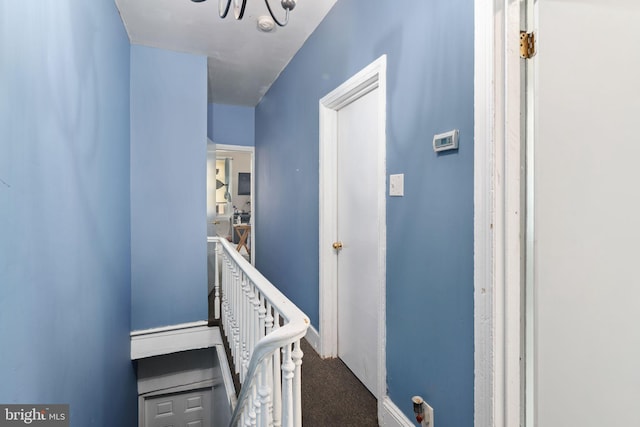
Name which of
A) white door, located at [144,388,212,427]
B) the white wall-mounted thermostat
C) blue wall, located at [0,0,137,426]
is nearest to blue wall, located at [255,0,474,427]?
the white wall-mounted thermostat

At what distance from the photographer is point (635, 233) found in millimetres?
1071

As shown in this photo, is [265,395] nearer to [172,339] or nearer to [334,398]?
[334,398]

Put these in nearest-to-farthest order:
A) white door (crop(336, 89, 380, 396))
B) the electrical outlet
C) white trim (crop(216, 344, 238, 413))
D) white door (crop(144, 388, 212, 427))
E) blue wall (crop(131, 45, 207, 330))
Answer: the electrical outlet
white door (crop(336, 89, 380, 396))
white trim (crop(216, 344, 238, 413))
blue wall (crop(131, 45, 207, 330))
white door (crop(144, 388, 212, 427))

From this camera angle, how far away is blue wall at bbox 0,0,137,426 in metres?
1.04

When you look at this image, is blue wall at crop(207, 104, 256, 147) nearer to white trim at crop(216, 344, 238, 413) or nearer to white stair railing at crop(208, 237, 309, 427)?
white trim at crop(216, 344, 238, 413)

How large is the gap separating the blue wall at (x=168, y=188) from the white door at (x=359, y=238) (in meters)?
1.59

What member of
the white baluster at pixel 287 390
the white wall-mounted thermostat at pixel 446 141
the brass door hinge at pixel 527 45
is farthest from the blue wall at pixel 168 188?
the brass door hinge at pixel 527 45

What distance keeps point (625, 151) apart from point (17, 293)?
2098mm

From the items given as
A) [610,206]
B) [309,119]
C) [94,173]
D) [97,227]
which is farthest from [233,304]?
[610,206]

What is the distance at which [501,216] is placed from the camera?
45.7 inches

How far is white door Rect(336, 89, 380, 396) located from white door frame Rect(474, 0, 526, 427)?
73 centimetres

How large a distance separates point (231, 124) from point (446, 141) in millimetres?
4058

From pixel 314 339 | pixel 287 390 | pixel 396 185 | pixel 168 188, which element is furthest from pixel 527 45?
pixel 168 188

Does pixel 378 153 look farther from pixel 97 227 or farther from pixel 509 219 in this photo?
pixel 97 227
